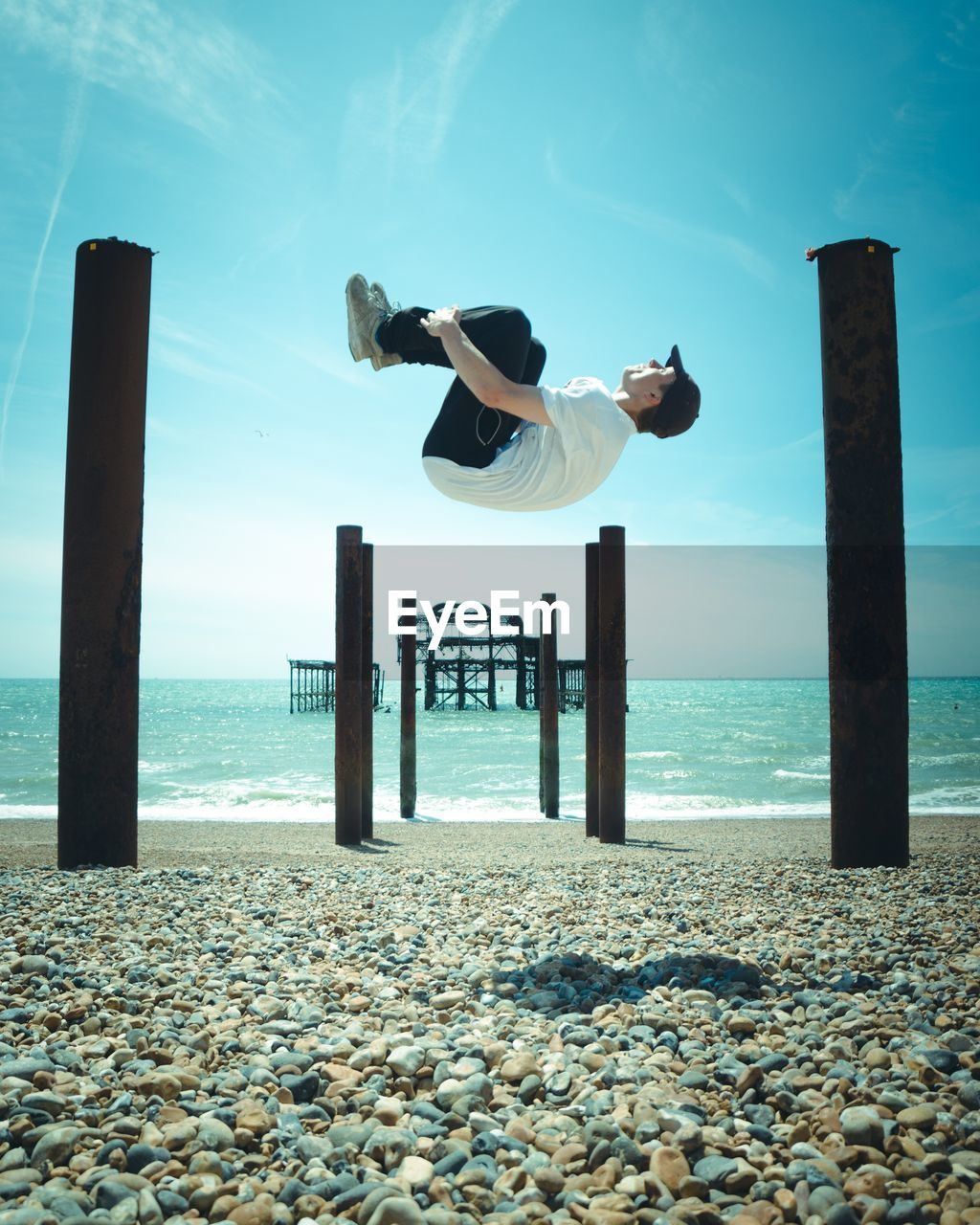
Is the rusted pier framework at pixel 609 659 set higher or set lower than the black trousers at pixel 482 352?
lower

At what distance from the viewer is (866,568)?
18.9ft

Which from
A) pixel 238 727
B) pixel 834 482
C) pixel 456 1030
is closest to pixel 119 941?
pixel 456 1030

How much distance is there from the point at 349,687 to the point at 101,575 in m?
4.04

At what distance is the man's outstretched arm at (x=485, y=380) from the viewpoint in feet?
10.6

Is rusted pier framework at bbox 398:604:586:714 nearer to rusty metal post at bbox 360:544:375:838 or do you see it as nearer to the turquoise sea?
the turquoise sea

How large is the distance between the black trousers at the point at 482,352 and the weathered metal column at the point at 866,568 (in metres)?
2.97

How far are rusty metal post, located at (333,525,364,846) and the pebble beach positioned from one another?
4308 mm

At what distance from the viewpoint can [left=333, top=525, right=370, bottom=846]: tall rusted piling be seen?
9.10 m

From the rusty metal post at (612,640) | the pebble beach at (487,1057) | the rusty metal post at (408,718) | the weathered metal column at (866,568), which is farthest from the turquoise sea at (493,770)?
the pebble beach at (487,1057)

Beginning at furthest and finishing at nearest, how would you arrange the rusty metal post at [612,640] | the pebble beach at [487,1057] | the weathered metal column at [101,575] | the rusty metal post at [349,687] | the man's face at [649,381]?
the rusty metal post at [349,687] < the rusty metal post at [612,640] < the weathered metal column at [101,575] < the man's face at [649,381] < the pebble beach at [487,1057]

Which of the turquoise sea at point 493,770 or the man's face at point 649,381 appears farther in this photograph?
the turquoise sea at point 493,770

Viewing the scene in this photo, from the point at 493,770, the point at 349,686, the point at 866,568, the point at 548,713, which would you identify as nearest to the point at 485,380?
the point at 866,568

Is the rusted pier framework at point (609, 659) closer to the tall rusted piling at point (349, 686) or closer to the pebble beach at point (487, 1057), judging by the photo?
the tall rusted piling at point (349, 686)

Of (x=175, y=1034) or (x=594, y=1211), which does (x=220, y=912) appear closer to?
(x=175, y=1034)
